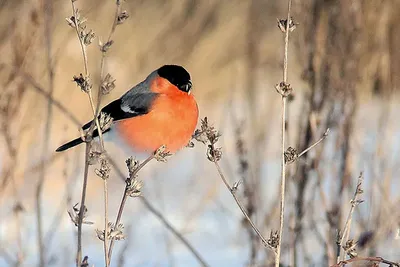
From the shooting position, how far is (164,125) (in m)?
2.34

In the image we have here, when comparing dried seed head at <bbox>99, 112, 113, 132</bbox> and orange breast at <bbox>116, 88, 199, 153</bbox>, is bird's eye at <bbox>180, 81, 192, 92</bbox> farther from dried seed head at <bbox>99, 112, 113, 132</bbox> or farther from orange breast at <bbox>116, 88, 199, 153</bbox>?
dried seed head at <bbox>99, 112, 113, 132</bbox>

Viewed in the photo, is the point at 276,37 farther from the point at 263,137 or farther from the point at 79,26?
the point at 79,26

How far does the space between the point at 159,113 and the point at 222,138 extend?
12.2 ft

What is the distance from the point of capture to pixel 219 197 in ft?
18.6

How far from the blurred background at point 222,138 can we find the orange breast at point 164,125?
204 mm

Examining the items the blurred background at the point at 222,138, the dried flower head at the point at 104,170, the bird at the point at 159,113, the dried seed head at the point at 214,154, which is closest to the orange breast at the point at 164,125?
the bird at the point at 159,113

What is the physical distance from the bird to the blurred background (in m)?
0.17

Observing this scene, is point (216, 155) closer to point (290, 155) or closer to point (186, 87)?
point (290, 155)

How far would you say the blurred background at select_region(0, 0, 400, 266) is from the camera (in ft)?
9.80

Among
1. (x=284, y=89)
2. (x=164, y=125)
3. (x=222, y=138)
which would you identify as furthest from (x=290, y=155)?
(x=222, y=138)

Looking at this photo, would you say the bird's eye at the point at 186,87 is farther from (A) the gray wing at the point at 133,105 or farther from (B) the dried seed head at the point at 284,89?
(B) the dried seed head at the point at 284,89

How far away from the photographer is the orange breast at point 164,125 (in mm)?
2279

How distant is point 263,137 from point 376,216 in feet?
2.33

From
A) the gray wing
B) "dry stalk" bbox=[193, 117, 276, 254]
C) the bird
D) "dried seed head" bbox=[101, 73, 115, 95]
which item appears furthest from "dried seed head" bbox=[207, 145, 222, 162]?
the gray wing
